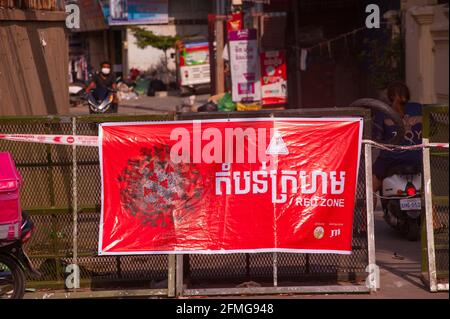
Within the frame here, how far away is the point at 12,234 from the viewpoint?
6.72 m

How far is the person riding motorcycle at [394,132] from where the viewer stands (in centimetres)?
928

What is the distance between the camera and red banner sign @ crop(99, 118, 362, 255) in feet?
23.3

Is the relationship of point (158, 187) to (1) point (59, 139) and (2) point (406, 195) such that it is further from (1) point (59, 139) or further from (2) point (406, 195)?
(2) point (406, 195)

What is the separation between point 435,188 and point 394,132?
6.38 feet

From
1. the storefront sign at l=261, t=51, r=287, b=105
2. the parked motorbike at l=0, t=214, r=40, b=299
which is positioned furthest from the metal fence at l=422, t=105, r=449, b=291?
the storefront sign at l=261, t=51, r=287, b=105

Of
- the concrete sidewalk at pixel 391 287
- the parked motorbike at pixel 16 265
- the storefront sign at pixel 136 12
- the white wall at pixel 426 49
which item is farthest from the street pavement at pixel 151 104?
the parked motorbike at pixel 16 265

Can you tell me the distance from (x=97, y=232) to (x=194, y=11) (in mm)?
40089

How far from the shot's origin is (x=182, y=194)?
283 inches

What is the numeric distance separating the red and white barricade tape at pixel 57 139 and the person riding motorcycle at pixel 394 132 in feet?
11.1

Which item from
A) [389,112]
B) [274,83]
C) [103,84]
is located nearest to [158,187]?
[389,112]

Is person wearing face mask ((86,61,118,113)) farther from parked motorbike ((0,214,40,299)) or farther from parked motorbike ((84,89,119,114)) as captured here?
parked motorbike ((0,214,40,299))

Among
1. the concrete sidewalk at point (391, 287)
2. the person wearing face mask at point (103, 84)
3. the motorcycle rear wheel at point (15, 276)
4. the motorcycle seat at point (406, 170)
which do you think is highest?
the person wearing face mask at point (103, 84)

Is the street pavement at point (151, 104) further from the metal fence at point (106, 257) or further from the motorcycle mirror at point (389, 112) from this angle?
the metal fence at point (106, 257)
